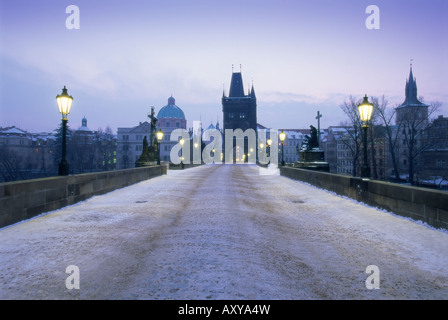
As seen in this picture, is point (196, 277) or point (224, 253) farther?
point (224, 253)

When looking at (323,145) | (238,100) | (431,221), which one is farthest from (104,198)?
(323,145)

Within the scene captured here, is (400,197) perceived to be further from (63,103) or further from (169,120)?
(169,120)

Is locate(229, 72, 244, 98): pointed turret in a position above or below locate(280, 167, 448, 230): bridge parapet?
above

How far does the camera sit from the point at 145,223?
6.57 m

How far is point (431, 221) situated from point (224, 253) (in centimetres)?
470

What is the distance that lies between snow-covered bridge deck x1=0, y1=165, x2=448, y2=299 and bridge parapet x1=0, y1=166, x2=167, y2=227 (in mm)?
351

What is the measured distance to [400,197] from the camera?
7625 mm

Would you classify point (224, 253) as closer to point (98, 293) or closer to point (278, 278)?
point (278, 278)

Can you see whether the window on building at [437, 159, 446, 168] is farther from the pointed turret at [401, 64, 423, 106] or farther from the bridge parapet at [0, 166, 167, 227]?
the bridge parapet at [0, 166, 167, 227]

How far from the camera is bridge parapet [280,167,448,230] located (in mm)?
6234

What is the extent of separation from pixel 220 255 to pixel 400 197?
5456mm

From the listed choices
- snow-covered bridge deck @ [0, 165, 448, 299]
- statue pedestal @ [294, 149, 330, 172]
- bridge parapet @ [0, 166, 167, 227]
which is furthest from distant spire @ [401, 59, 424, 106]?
bridge parapet @ [0, 166, 167, 227]
